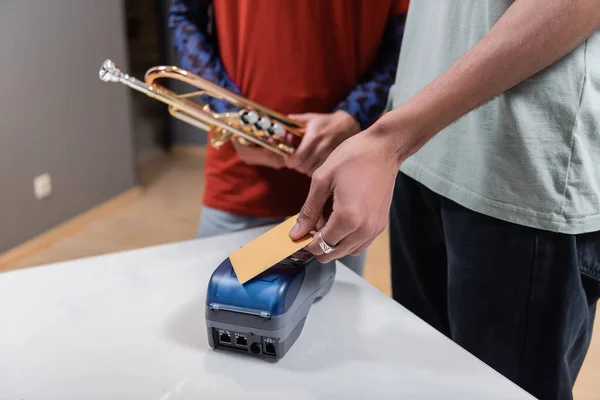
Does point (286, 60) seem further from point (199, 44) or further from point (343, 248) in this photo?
point (343, 248)

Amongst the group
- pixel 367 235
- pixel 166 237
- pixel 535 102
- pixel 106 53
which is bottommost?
pixel 166 237

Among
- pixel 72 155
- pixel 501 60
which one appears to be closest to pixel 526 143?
pixel 501 60

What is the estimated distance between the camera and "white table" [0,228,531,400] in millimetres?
625

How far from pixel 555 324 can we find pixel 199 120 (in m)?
0.66

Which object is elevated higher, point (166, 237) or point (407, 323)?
point (407, 323)

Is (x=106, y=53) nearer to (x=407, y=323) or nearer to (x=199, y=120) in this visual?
(x=199, y=120)

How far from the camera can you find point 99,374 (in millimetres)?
645

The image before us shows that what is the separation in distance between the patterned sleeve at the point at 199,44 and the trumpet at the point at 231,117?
0.26 ft

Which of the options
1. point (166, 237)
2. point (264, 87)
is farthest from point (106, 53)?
point (264, 87)

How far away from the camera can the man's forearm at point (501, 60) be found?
1.94ft

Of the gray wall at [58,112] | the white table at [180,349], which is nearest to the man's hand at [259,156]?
the white table at [180,349]

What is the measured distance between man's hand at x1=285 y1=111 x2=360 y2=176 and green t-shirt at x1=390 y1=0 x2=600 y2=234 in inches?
10.5

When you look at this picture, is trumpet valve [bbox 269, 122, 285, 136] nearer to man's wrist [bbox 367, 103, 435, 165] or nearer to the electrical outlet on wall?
man's wrist [bbox 367, 103, 435, 165]

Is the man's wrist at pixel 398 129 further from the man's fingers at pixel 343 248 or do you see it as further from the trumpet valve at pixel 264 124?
the trumpet valve at pixel 264 124
